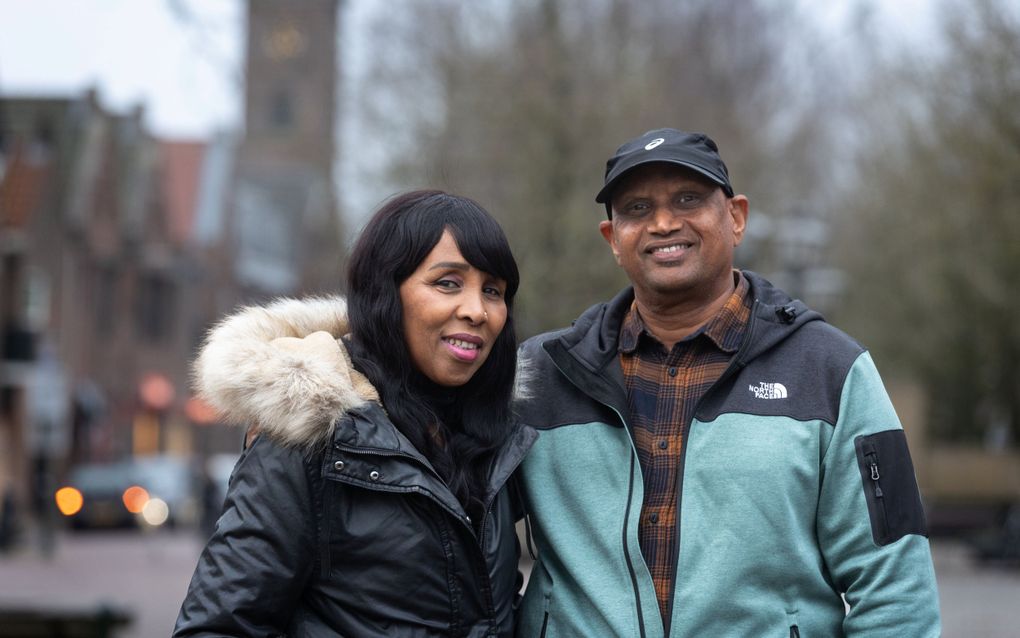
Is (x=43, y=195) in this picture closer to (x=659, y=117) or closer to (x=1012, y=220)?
(x=659, y=117)

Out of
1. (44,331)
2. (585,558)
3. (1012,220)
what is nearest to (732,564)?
(585,558)

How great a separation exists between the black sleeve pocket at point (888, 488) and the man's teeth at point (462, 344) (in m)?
0.99

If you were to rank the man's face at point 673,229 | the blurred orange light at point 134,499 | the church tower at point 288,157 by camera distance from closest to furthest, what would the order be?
the man's face at point 673,229, the church tower at point 288,157, the blurred orange light at point 134,499

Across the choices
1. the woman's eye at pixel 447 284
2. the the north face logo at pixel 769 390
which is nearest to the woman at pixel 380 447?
the woman's eye at pixel 447 284

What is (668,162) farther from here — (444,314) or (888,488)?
(888,488)

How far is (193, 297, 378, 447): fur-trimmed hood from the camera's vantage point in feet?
11.6

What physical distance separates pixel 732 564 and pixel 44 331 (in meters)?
37.3

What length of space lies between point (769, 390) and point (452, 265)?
89 centimetres

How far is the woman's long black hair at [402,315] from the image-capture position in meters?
3.73

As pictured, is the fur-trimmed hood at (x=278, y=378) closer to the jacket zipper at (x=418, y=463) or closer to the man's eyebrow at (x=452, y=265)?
the jacket zipper at (x=418, y=463)

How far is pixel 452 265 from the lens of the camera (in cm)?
379

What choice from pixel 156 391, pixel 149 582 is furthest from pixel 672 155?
pixel 156 391

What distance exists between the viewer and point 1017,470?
30.3m

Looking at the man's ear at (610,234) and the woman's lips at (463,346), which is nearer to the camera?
the woman's lips at (463,346)
